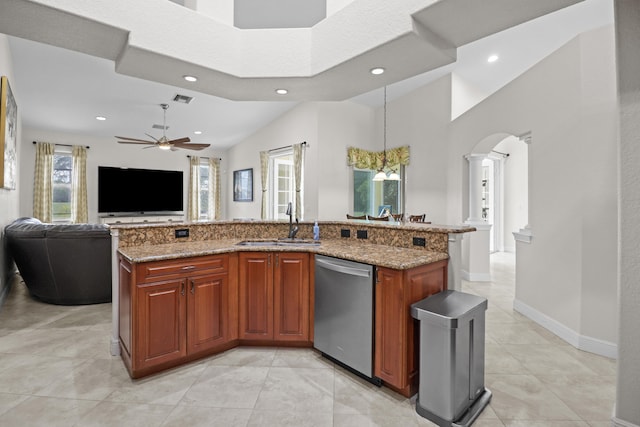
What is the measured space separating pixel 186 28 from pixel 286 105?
389 centimetres

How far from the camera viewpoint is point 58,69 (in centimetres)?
402

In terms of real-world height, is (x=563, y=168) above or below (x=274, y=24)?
below

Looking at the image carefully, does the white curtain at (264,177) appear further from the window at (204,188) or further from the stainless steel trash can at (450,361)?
the stainless steel trash can at (450,361)

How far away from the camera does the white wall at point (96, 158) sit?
251 inches

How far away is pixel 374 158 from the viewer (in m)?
6.52

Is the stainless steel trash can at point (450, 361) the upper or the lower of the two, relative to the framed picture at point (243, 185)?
lower

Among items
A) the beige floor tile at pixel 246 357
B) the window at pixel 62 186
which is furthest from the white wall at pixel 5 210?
the beige floor tile at pixel 246 357

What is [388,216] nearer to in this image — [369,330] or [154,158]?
[369,330]

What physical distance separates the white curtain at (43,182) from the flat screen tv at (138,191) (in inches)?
34.4

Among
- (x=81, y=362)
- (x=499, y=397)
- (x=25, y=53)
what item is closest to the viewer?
(x=499, y=397)

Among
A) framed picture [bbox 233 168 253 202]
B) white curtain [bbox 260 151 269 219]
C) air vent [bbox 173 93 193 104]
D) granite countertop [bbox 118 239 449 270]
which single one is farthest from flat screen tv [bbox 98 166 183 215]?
granite countertop [bbox 118 239 449 270]

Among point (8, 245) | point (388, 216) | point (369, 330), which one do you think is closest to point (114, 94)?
point (8, 245)

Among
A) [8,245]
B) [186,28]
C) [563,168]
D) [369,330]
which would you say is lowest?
[369,330]

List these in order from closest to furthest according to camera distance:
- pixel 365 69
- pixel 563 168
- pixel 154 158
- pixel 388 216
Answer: pixel 365 69 < pixel 563 168 < pixel 388 216 < pixel 154 158
